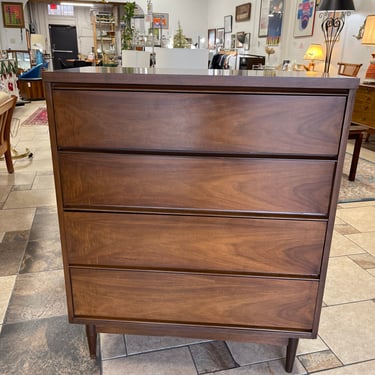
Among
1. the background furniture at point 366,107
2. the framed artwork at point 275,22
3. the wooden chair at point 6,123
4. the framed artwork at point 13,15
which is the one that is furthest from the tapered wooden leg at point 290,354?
the framed artwork at point 13,15

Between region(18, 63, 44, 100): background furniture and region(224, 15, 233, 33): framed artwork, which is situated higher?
region(224, 15, 233, 33): framed artwork

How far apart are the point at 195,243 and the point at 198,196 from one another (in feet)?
0.57

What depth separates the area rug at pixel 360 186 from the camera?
327 cm

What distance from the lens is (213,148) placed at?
3.68 ft

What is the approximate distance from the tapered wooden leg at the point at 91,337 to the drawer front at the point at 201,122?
76 centimetres

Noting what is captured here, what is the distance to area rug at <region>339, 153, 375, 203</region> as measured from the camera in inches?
129

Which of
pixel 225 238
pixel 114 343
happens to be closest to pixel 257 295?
pixel 225 238

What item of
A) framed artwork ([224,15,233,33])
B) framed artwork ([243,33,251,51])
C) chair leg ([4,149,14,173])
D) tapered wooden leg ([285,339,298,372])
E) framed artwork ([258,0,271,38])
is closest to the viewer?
tapered wooden leg ([285,339,298,372])

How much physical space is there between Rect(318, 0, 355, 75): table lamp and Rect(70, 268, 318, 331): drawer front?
508 cm

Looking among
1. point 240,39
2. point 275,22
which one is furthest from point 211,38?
point 275,22

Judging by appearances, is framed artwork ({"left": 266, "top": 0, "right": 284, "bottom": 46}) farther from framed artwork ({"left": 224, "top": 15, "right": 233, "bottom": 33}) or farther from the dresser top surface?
the dresser top surface

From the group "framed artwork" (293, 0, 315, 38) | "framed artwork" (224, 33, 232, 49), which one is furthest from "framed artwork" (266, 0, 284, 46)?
"framed artwork" (224, 33, 232, 49)

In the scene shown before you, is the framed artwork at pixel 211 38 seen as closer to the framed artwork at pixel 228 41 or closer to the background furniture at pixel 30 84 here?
the framed artwork at pixel 228 41

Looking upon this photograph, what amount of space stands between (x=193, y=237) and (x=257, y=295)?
0.32 metres
